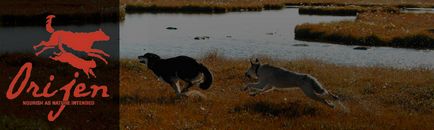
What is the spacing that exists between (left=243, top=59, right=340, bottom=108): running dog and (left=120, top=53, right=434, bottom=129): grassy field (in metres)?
0.41

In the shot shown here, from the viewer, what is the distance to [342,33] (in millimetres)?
54156

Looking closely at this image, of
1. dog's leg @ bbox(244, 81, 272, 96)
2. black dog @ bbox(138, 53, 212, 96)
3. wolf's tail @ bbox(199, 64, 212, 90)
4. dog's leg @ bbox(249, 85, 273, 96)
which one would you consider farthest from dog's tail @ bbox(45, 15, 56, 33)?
dog's leg @ bbox(244, 81, 272, 96)

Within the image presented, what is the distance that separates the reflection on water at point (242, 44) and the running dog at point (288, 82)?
19.9m

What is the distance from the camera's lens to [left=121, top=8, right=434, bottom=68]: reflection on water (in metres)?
40.9

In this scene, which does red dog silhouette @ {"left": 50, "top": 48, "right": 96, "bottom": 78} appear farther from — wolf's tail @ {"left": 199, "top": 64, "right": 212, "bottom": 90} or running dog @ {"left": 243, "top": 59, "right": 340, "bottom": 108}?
running dog @ {"left": 243, "top": 59, "right": 340, "bottom": 108}

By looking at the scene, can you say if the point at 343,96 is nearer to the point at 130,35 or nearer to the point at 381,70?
the point at 381,70

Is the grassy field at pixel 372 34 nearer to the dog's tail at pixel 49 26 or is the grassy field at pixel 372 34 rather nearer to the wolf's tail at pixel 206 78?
the dog's tail at pixel 49 26

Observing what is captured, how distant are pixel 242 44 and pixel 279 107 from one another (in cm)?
3235

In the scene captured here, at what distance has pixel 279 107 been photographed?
17219 mm

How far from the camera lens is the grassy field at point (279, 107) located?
15250mm

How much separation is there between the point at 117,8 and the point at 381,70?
48.9m

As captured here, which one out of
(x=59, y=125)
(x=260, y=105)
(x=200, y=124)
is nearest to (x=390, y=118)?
(x=260, y=105)

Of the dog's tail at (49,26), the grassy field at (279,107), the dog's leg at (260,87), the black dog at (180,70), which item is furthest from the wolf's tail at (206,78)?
the dog's tail at (49,26)

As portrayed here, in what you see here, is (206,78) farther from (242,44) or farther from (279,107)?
(242,44)
